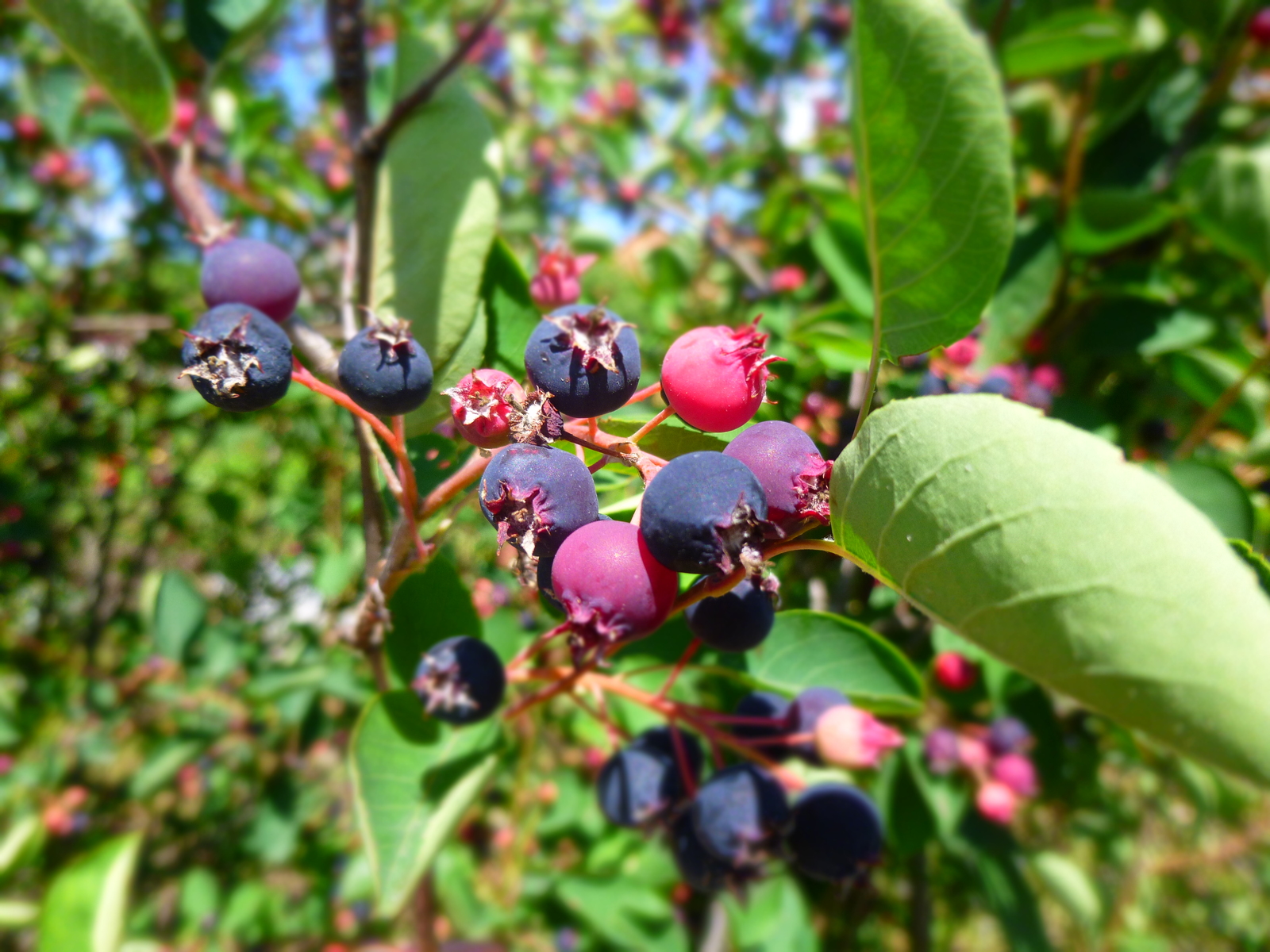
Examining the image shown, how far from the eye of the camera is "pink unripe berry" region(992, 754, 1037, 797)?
1.77 metres

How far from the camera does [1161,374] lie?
201cm

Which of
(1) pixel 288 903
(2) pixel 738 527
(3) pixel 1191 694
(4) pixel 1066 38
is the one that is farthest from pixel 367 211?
(1) pixel 288 903

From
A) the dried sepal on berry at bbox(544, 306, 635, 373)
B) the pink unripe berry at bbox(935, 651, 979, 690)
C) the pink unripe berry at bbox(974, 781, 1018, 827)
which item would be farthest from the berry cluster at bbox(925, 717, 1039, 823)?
the dried sepal on berry at bbox(544, 306, 635, 373)

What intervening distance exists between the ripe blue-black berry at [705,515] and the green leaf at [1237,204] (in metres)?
1.61

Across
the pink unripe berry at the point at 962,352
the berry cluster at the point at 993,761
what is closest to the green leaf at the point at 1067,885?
the berry cluster at the point at 993,761

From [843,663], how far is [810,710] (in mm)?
84

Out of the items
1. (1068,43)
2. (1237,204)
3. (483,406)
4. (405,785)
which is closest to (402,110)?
(483,406)

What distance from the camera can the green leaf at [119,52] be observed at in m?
1.07

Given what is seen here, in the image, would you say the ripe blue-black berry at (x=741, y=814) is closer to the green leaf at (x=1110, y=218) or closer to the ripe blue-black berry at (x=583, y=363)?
the ripe blue-black berry at (x=583, y=363)

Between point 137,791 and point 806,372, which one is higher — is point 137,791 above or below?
below

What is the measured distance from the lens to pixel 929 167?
59cm

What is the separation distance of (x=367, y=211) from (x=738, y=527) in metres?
0.79

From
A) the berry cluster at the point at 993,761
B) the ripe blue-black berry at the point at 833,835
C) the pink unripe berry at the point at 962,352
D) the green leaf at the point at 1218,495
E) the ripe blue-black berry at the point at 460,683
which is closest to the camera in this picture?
the ripe blue-black berry at the point at 460,683

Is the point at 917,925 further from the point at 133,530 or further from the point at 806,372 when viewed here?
the point at 133,530
